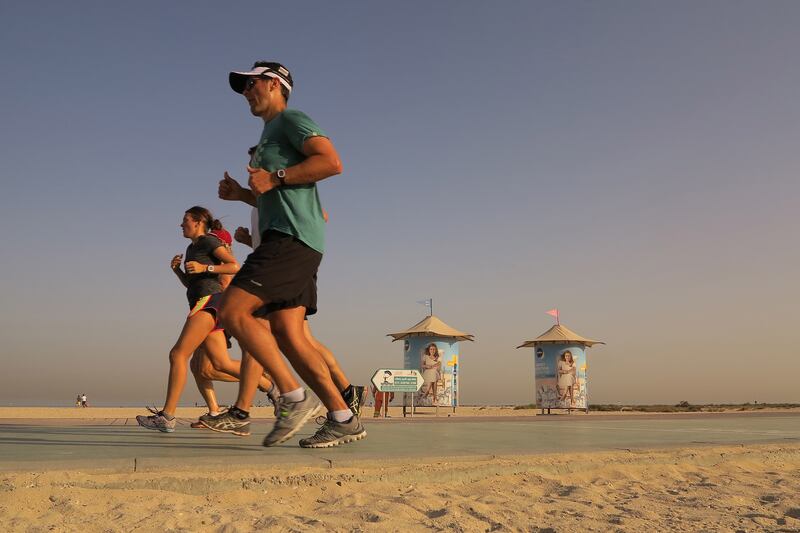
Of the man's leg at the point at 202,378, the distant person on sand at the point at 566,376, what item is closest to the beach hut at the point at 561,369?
the distant person on sand at the point at 566,376

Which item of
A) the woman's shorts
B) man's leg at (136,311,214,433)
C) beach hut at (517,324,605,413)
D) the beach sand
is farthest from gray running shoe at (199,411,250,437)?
beach hut at (517,324,605,413)

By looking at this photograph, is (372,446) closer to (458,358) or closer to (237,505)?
(237,505)

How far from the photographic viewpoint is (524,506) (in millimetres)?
2660

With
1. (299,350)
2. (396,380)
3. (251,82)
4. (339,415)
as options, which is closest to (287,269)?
(299,350)

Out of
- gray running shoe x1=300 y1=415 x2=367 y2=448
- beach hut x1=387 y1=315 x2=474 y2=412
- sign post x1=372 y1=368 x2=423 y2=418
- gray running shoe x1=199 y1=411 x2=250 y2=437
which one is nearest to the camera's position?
gray running shoe x1=300 y1=415 x2=367 y2=448

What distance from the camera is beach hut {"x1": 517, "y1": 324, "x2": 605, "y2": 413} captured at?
2395cm

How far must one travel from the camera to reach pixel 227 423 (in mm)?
4824

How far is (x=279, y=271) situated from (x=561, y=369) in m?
21.9

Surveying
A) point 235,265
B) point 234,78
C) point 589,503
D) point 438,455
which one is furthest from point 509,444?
point 234,78

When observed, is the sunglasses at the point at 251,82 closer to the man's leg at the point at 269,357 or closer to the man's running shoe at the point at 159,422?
the man's leg at the point at 269,357

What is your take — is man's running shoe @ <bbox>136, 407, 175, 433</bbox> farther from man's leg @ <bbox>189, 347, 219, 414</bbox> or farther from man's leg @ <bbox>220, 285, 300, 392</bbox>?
man's leg @ <bbox>220, 285, 300, 392</bbox>

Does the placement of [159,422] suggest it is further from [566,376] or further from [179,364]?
[566,376]

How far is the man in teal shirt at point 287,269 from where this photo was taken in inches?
138

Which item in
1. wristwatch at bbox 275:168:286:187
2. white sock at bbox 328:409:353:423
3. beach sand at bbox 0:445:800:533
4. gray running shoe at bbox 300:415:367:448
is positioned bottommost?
beach sand at bbox 0:445:800:533
